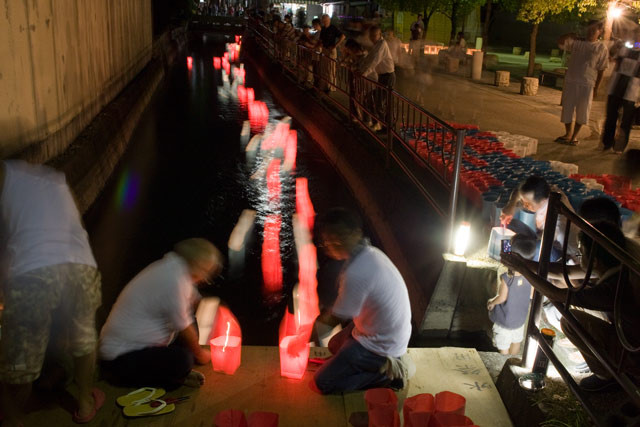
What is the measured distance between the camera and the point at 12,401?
334 centimetres

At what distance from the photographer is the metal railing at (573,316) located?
2704 mm

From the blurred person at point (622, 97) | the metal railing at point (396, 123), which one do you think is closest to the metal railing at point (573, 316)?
the metal railing at point (396, 123)

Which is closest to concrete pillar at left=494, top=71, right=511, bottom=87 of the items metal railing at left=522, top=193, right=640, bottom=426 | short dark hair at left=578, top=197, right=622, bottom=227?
short dark hair at left=578, top=197, right=622, bottom=227

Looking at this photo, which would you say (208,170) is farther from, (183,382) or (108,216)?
(183,382)

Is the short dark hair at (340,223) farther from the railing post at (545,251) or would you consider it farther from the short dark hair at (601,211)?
the short dark hair at (601,211)

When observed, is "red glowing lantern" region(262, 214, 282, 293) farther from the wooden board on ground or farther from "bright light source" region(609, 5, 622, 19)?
"bright light source" region(609, 5, 622, 19)

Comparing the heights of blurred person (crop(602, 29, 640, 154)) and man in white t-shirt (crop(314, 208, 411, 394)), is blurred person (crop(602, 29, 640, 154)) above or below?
above

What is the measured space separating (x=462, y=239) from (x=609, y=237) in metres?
1.97

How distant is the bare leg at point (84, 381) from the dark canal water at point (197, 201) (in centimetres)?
159

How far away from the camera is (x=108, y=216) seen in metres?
8.15

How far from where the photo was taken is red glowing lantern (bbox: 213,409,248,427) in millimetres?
3354

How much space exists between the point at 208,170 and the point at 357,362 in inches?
272

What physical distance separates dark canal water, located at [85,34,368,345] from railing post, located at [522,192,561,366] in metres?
1.56

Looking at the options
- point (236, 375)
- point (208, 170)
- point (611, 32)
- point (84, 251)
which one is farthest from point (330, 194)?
point (611, 32)
